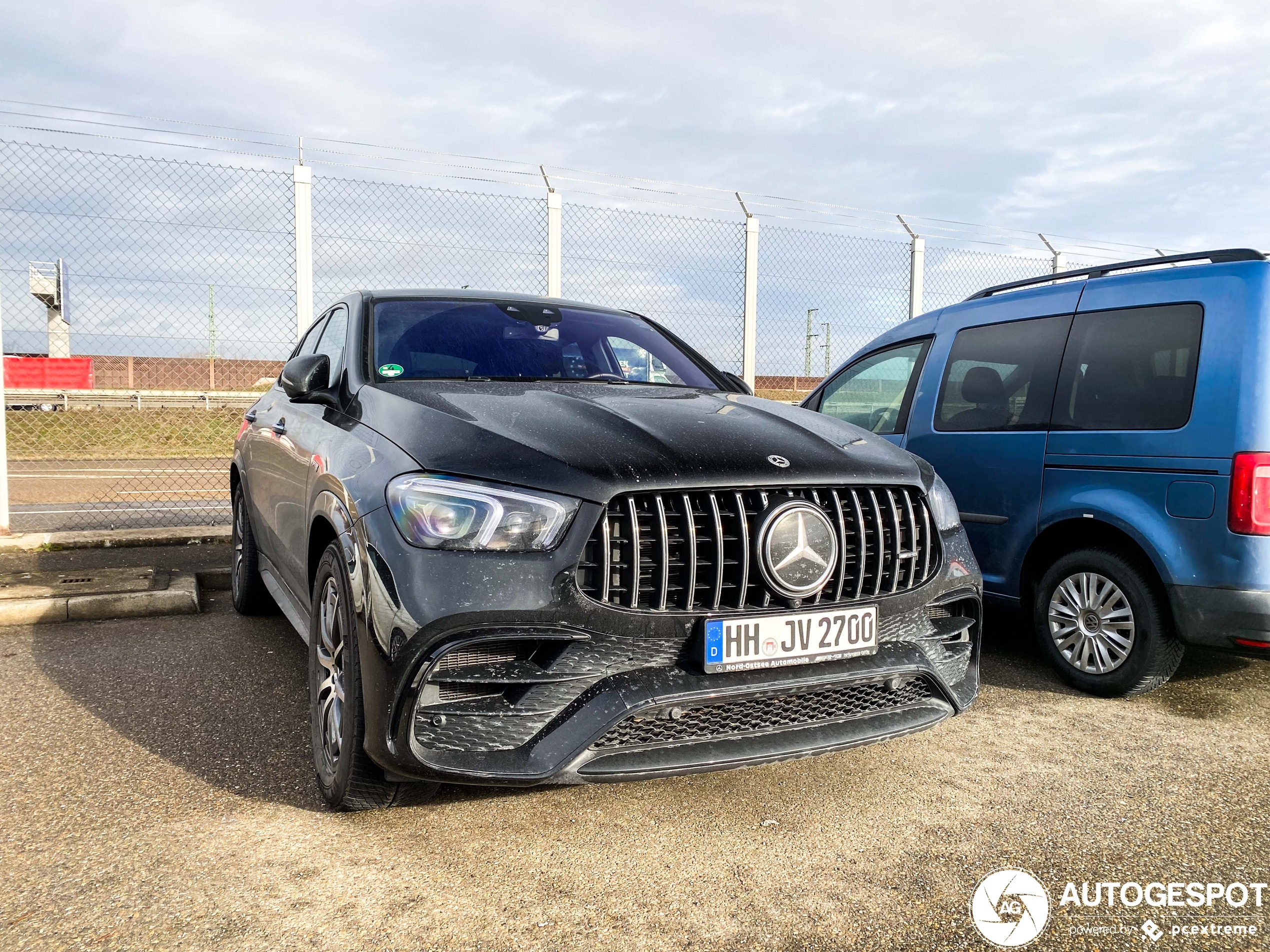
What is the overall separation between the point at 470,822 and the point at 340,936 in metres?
0.60

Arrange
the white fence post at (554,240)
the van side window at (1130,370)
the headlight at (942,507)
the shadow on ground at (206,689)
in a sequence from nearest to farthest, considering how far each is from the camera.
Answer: the headlight at (942,507) → the shadow on ground at (206,689) → the van side window at (1130,370) → the white fence post at (554,240)

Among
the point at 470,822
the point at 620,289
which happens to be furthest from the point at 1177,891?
the point at 620,289

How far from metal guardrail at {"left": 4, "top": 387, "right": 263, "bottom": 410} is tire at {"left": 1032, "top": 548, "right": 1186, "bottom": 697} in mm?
4188

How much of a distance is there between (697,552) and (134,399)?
15.5 m

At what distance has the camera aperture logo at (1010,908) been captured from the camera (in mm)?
2055

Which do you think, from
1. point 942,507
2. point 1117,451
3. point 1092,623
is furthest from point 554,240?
point 942,507

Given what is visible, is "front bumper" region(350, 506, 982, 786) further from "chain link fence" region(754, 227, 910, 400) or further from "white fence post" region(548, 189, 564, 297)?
"chain link fence" region(754, 227, 910, 400)

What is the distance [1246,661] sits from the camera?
14.2 feet

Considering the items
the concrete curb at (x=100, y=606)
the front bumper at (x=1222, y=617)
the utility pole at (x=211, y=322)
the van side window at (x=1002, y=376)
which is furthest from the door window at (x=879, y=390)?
the utility pole at (x=211, y=322)

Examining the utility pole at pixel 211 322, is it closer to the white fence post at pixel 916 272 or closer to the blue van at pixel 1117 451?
the blue van at pixel 1117 451

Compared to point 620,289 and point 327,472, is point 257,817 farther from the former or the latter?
point 620,289

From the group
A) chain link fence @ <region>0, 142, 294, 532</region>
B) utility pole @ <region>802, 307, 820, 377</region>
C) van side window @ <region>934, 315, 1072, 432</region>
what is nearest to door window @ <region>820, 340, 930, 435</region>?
van side window @ <region>934, 315, 1072, 432</region>

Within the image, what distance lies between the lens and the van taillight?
3219 mm

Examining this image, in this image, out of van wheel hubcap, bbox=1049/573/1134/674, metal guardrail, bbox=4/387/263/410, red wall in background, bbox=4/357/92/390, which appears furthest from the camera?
red wall in background, bbox=4/357/92/390
